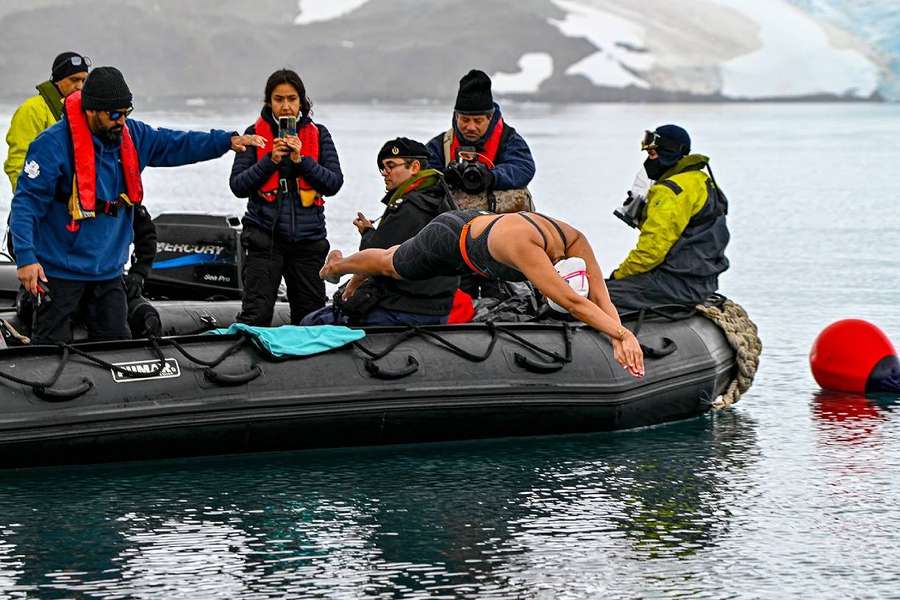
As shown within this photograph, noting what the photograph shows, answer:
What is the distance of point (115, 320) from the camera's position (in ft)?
21.8

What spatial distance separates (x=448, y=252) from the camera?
6.57m

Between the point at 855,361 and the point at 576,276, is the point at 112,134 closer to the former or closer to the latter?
the point at 576,276

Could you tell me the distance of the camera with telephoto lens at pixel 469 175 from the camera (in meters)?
7.74

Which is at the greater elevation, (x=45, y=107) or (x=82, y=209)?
(x=45, y=107)

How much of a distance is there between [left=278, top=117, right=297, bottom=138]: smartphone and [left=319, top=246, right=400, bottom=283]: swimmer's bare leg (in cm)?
71

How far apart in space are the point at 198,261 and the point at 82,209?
274 cm

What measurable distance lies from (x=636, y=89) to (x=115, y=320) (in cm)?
7171

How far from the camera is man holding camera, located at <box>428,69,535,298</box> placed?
7781 mm

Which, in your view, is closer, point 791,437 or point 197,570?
point 197,570

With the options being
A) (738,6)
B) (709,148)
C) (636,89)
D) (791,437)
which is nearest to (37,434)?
(791,437)

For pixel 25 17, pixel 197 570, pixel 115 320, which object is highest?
pixel 25 17

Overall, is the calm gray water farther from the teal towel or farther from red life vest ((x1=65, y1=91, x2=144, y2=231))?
red life vest ((x1=65, y1=91, x2=144, y2=231))

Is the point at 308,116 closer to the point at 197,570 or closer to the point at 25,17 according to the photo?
the point at 197,570

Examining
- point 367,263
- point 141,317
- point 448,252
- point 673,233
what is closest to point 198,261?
point 141,317
